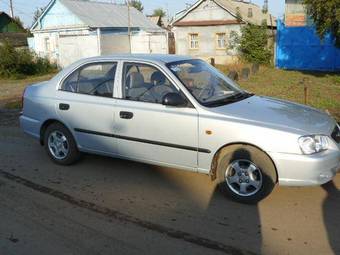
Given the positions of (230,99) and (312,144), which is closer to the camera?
(312,144)

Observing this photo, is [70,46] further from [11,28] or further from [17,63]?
[11,28]

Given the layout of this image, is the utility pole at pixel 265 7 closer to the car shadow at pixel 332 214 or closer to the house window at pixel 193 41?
the house window at pixel 193 41

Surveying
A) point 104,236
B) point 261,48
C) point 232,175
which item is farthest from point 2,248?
point 261,48

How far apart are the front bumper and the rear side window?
93.2 inches

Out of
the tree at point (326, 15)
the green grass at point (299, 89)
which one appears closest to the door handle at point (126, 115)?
the green grass at point (299, 89)

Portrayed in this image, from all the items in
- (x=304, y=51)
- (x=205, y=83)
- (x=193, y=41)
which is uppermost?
(x=205, y=83)

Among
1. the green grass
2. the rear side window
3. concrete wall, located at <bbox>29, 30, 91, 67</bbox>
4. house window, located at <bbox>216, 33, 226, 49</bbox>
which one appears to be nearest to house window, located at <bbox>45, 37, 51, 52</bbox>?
concrete wall, located at <bbox>29, 30, 91, 67</bbox>

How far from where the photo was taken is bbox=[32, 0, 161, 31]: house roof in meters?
30.3

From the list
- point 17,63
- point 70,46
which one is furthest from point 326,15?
point 70,46

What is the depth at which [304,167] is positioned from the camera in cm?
438

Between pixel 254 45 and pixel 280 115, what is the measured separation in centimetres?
2194

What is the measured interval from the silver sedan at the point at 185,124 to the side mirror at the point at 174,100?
0.5 inches

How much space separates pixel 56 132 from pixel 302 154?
139 inches

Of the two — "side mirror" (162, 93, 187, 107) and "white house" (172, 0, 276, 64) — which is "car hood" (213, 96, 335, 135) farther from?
"white house" (172, 0, 276, 64)
